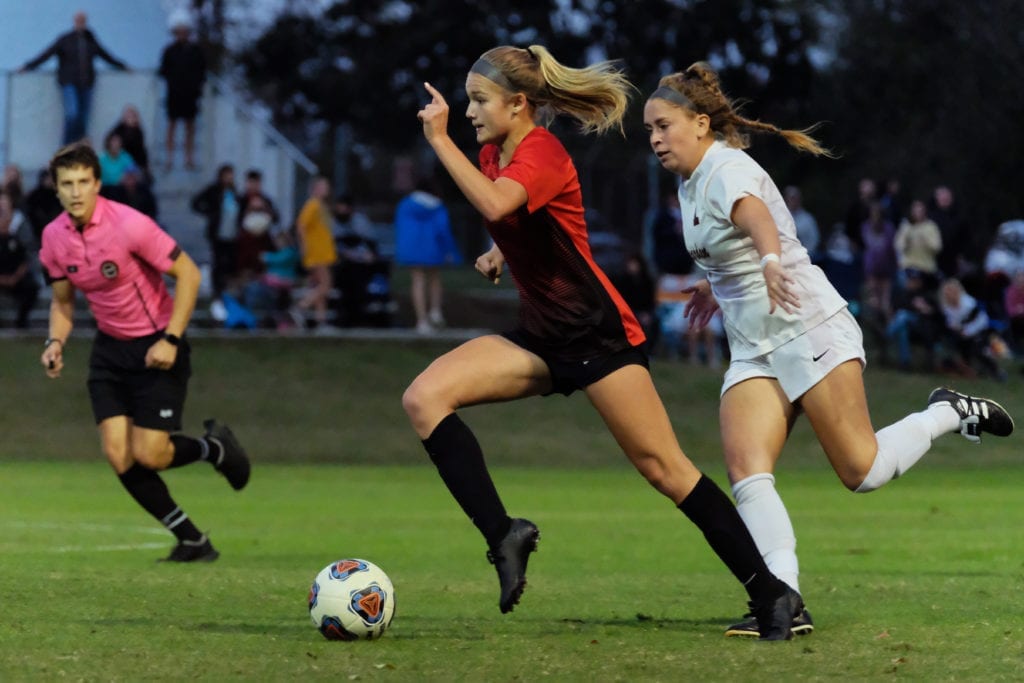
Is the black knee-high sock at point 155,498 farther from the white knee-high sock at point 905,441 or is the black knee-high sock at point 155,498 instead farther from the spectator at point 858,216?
the spectator at point 858,216

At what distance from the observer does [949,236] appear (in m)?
25.7

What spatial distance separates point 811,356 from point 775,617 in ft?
3.37

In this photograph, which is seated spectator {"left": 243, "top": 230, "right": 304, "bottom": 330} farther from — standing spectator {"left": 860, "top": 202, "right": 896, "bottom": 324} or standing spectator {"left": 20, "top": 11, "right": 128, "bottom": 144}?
standing spectator {"left": 860, "top": 202, "right": 896, "bottom": 324}

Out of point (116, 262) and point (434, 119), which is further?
point (116, 262)

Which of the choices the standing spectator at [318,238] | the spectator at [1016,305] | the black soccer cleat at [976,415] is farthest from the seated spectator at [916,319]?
the black soccer cleat at [976,415]

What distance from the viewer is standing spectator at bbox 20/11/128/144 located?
24734mm

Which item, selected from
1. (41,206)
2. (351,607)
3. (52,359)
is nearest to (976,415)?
(351,607)

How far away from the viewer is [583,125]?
7434 mm

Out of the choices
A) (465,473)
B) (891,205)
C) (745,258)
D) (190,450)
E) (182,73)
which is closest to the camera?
(465,473)

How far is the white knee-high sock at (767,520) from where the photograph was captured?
24.5 feet

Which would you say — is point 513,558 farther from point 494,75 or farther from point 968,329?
point 968,329

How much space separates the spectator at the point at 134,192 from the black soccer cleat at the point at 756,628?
1576 centimetres

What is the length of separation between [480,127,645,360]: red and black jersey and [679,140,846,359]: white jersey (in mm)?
509

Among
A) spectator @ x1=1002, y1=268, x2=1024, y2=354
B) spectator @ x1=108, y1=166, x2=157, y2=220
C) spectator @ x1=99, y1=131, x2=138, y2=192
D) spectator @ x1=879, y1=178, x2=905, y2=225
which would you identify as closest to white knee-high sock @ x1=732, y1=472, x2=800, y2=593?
spectator @ x1=108, y1=166, x2=157, y2=220
